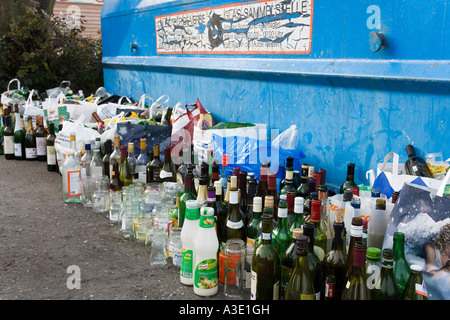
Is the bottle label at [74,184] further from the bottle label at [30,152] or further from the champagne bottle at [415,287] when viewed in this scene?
the champagne bottle at [415,287]

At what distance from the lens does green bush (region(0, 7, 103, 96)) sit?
782 centimetres

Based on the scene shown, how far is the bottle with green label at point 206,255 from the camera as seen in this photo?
2430 millimetres

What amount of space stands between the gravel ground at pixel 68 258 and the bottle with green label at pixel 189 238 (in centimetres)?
11

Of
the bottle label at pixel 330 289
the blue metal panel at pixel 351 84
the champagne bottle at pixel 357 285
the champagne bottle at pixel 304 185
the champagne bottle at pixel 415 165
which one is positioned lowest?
the bottle label at pixel 330 289

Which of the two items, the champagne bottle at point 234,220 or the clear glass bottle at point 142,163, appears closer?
the champagne bottle at point 234,220

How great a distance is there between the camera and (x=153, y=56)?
645 centimetres

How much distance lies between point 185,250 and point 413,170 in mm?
1534

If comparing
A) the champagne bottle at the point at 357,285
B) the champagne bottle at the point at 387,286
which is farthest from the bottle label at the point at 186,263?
the champagne bottle at the point at 387,286

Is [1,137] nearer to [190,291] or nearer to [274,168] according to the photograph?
[274,168]

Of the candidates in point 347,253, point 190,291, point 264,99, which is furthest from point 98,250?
point 264,99

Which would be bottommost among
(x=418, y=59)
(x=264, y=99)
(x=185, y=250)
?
(x=185, y=250)

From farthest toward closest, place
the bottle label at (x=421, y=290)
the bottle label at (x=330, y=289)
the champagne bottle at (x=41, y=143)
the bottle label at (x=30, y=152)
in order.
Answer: the bottle label at (x=30, y=152), the champagne bottle at (x=41, y=143), the bottle label at (x=330, y=289), the bottle label at (x=421, y=290)

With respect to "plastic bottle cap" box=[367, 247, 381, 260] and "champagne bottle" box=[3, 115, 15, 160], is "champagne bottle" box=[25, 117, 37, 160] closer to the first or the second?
"champagne bottle" box=[3, 115, 15, 160]

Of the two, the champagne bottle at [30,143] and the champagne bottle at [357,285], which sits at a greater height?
the champagne bottle at [30,143]
